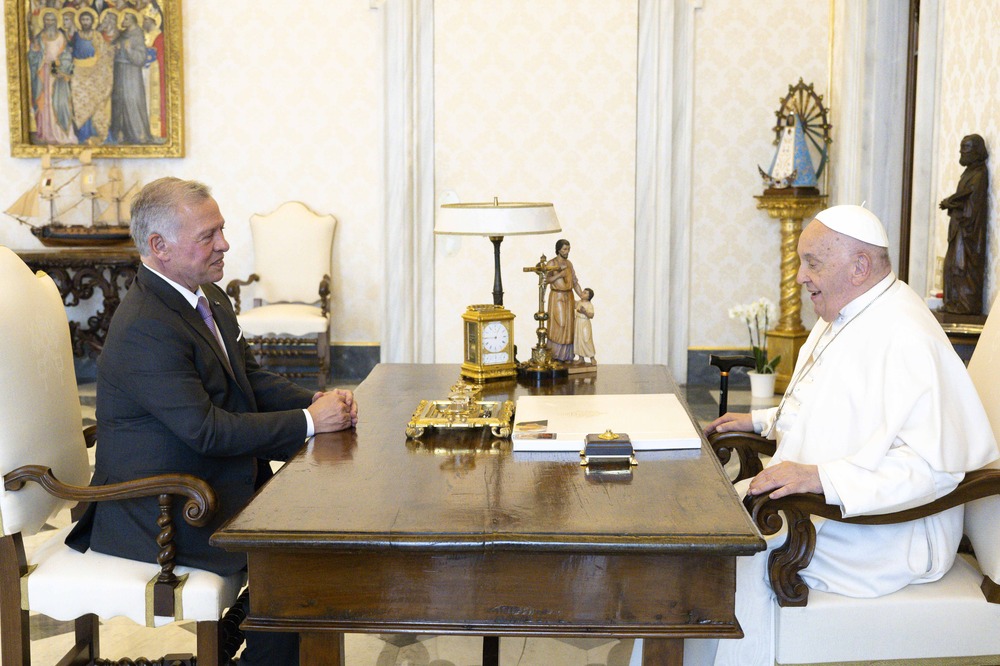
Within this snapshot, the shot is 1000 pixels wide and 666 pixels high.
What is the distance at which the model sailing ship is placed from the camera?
827cm

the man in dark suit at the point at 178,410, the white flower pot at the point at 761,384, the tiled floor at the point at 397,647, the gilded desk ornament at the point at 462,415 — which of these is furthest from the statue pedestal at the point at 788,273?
the man in dark suit at the point at 178,410

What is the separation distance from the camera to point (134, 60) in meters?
8.39

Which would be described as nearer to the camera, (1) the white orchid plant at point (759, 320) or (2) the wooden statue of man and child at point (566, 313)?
(2) the wooden statue of man and child at point (566, 313)

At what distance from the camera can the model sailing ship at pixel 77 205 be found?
8.27 meters

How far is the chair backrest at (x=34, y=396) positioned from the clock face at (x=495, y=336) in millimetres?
1352

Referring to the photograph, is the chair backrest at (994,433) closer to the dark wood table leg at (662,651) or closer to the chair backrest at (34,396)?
the dark wood table leg at (662,651)

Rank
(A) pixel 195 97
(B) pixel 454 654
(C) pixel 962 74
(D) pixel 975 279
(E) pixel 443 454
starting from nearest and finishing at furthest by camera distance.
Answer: (E) pixel 443 454
(B) pixel 454 654
(D) pixel 975 279
(C) pixel 962 74
(A) pixel 195 97

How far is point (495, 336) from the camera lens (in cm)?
372

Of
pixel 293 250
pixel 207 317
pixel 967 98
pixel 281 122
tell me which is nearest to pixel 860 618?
pixel 207 317

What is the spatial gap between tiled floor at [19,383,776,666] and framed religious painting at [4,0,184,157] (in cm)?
537

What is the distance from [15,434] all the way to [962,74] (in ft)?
16.1

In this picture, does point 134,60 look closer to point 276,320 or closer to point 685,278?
point 276,320

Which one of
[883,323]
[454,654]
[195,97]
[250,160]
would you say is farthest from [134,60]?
[883,323]

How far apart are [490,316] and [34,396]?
1499 millimetres
